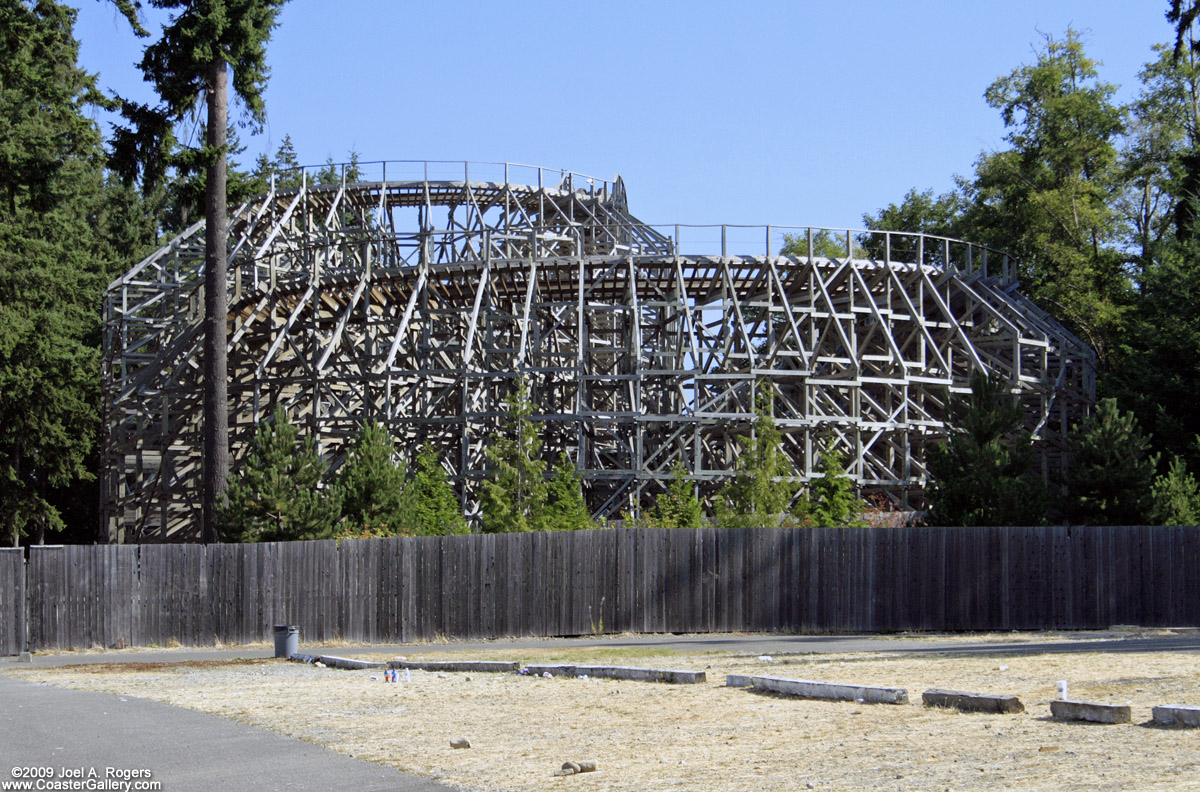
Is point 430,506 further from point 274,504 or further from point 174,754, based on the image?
point 174,754

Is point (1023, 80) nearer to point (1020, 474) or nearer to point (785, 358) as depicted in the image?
point (785, 358)

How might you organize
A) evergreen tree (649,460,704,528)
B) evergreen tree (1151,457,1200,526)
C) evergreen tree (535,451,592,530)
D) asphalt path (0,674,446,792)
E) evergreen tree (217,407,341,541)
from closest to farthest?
asphalt path (0,674,446,792) < evergreen tree (217,407,341,541) < evergreen tree (1151,457,1200,526) < evergreen tree (535,451,592,530) < evergreen tree (649,460,704,528)

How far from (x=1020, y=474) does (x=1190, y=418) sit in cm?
1200

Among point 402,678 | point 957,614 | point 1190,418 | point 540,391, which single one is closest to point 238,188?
point 540,391

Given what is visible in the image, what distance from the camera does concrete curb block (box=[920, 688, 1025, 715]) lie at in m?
11.9

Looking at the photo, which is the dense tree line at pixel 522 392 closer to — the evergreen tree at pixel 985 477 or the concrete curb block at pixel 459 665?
the evergreen tree at pixel 985 477

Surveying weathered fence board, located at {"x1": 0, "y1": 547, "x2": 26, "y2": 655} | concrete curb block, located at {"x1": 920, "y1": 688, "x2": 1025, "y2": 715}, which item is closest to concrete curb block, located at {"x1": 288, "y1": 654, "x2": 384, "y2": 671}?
weathered fence board, located at {"x1": 0, "y1": 547, "x2": 26, "y2": 655}

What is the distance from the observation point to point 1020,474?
29781 mm

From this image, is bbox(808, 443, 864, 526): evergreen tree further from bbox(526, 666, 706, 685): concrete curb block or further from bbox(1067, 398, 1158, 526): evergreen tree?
bbox(526, 666, 706, 685): concrete curb block

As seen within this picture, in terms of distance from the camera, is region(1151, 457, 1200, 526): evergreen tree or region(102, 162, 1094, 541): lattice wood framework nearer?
region(1151, 457, 1200, 526): evergreen tree

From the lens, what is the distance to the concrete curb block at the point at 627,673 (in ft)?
51.7

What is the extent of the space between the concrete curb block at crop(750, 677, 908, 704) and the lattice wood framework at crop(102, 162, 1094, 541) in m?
21.4

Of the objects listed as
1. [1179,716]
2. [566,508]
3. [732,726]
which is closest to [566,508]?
[566,508]

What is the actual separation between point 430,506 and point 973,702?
841 inches
